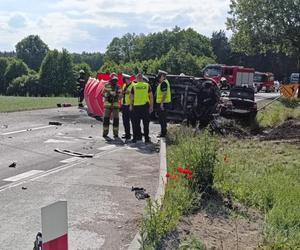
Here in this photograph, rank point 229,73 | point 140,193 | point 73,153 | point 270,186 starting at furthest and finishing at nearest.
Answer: point 229,73 < point 73,153 < point 140,193 < point 270,186

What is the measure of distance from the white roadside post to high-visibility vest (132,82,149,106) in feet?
35.9

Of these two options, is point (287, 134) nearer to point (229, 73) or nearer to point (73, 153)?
point (73, 153)

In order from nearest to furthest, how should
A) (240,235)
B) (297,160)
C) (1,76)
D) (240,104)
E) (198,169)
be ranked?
(240,235) → (198,169) → (297,160) → (240,104) → (1,76)

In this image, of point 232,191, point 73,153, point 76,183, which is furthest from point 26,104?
point 232,191

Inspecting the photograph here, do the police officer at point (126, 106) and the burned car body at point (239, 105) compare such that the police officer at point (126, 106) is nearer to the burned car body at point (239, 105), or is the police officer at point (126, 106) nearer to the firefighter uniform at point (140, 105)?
the firefighter uniform at point (140, 105)

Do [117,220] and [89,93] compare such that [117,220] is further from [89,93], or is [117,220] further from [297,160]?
[89,93]

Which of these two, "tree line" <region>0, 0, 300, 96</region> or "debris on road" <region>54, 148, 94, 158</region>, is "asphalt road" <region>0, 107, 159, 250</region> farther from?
"tree line" <region>0, 0, 300, 96</region>

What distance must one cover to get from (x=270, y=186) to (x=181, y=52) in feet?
202

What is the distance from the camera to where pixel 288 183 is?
766cm

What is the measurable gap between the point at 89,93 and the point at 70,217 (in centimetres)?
1430

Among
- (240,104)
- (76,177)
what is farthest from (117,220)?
(240,104)

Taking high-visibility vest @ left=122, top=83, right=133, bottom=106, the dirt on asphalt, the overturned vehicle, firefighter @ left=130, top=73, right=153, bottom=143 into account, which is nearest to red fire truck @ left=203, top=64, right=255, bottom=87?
the dirt on asphalt

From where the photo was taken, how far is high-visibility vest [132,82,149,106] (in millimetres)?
13906

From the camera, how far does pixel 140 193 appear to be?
775 cm
